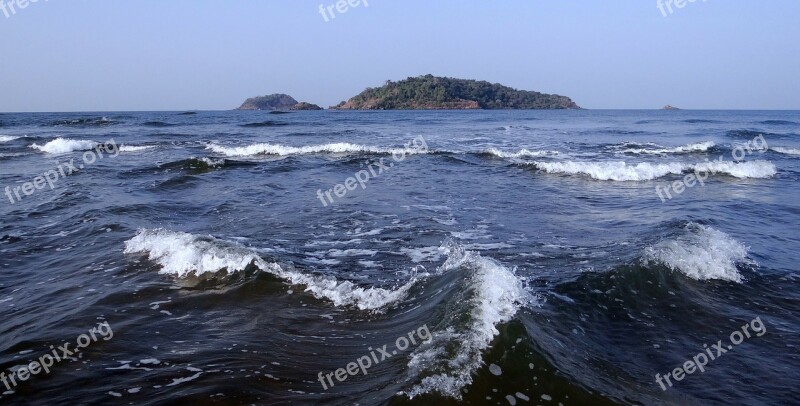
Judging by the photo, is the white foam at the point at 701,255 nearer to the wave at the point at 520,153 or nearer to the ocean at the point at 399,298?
the ocean at the point at 399,298

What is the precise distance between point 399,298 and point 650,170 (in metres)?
13.9

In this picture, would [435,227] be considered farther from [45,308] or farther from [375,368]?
[45,308]

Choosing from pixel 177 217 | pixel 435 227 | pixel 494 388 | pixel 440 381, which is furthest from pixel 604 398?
pixel 177 217

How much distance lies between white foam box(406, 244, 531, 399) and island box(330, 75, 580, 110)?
106169mm

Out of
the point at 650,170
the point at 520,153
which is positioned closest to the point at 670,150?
the point at 520,153

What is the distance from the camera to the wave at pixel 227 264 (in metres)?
5.94

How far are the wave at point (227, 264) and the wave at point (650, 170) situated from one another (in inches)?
483

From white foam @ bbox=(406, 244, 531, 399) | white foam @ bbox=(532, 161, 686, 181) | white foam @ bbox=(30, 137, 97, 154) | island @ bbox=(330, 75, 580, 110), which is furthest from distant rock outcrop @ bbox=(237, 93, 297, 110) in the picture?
white foam @ bbox=(406, 244, 531, 399)

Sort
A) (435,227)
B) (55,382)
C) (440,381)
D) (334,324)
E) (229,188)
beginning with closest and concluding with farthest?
(440,381)
(55,382)
(334,324)
(435,227)
(229,188)

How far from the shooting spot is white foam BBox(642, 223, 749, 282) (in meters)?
6.75

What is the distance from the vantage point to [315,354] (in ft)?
15.0

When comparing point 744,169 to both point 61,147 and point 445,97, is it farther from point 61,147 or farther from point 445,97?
point 445,97

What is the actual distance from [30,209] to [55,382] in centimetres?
889

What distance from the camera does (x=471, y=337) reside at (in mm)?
4445
